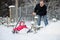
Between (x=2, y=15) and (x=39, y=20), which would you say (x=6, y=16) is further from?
(x=39, y=20)

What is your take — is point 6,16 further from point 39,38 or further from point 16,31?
point 39,38

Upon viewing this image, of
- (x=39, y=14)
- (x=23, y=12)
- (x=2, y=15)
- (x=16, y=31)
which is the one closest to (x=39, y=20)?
(x=39, y=14)

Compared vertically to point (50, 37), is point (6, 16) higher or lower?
lower

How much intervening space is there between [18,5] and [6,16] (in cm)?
A: 86

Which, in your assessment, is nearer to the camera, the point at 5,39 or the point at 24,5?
the point at 5,39

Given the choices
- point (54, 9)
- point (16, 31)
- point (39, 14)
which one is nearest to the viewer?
point (16, 31)

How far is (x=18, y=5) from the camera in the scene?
40.4 feet

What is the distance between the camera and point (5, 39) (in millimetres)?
7043

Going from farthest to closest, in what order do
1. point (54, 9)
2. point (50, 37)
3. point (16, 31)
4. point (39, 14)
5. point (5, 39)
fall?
point (54, 9), point (39, 14), point (16, 31), point (5, 39), point (50, 37)

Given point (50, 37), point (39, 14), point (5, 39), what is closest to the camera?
point (50, 37)

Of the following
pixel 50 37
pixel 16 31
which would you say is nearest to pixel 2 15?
pixel 16 31

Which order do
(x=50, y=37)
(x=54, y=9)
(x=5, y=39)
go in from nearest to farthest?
(x=50, y=37)
(x=5, y=39)
(x=54, y=9)

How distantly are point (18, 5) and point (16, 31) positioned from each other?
413cm

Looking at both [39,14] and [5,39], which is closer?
[5,39]
